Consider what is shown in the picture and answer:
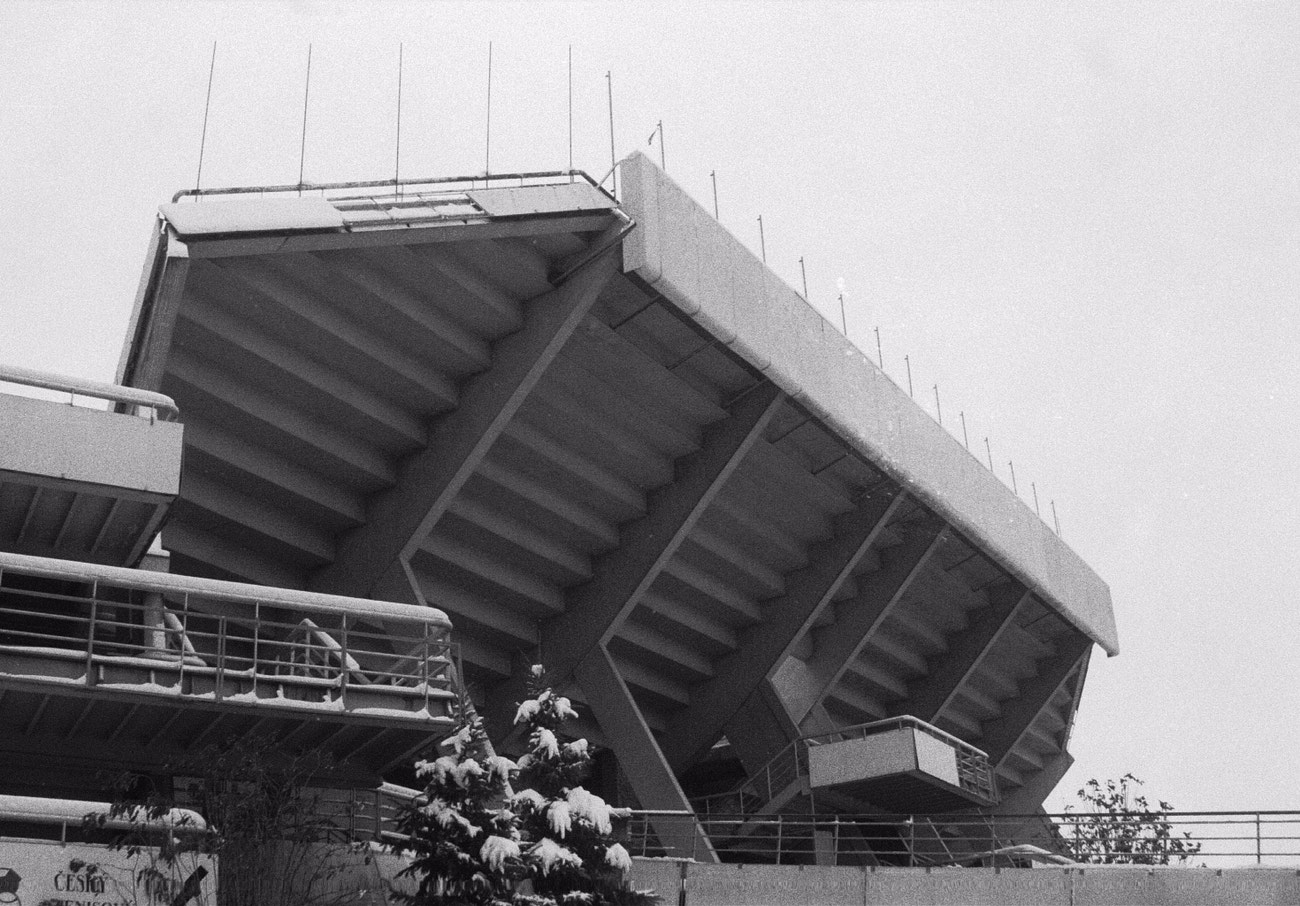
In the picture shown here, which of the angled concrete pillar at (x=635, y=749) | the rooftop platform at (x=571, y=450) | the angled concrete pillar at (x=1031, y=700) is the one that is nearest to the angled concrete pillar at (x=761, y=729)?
the rooftop platform at (x=571, y=450)

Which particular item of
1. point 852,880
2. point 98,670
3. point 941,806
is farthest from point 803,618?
point 98,670

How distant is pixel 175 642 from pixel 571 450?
Answer: 32.5 feet

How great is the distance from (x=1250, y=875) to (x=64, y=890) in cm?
1878

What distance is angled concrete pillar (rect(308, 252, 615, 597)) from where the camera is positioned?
89.0ft

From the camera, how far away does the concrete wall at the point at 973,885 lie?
2534 cm

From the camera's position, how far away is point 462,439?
90.5 ft

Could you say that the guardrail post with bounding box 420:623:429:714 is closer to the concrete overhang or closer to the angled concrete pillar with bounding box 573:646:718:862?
the concrete overhang

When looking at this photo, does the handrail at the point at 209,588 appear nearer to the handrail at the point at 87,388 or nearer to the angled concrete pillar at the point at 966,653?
the handrail at the point at 87,388

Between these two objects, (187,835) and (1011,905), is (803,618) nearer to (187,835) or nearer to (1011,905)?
(1011,905)

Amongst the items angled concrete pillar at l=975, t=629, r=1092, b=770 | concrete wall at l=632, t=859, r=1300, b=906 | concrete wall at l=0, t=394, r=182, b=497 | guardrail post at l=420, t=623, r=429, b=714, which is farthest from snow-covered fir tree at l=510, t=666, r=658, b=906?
angled concrete pillar at l=975, t=629, r=1092, b=770

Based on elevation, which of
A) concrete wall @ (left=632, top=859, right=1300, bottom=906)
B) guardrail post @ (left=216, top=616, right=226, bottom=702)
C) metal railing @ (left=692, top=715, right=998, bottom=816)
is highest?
metal railing @ (left=692, top=715, right=998, bottom=816)

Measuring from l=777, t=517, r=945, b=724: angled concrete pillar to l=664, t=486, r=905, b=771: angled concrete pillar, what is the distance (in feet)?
3.70

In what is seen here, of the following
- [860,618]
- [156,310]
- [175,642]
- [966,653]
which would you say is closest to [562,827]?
[175,642]

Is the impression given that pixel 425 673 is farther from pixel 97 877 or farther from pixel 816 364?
pixel 816 364
